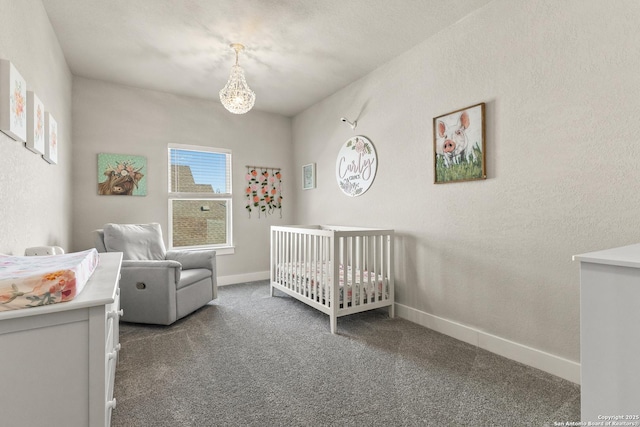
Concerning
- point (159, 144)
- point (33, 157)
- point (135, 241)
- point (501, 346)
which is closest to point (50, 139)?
point (33, 157)

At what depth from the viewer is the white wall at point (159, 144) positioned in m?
3.19

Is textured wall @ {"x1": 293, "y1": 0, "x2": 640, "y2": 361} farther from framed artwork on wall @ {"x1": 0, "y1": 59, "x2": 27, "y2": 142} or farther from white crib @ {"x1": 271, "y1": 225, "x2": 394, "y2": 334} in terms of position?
framed artwork on wall @ {"x1": 0, "y1": 59, "x2": 27, "y2": 142}

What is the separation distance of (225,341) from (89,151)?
2525 millimetres

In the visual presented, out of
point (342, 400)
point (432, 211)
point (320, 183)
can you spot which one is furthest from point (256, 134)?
point (342, 400)

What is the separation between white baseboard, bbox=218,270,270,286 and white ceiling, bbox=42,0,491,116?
232 centimetres

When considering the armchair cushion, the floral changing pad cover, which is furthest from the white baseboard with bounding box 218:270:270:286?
the floral changing pad cover

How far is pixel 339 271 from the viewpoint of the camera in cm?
255

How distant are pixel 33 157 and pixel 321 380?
7.00ft

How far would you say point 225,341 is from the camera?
2248 millimetres

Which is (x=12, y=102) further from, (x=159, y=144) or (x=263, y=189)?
(x=263, y=189)

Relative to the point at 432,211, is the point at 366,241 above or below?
below

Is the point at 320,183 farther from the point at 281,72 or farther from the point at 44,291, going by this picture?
the point at 44,291

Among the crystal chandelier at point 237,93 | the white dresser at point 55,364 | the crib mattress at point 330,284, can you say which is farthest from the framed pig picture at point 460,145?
the white dresser at point 55,364

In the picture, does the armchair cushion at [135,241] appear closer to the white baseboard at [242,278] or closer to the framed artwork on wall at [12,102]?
the white baseboard at [242,278]
